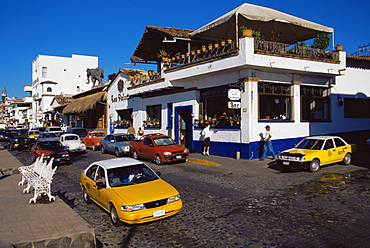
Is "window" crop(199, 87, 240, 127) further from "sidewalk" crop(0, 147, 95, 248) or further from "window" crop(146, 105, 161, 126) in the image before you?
"sidewalk" crop(0, 147, 95, 248)

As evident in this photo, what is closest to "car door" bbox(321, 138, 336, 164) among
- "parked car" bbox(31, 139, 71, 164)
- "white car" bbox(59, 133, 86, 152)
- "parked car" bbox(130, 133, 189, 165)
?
"parked car" bbox(130, 133, 189, 165)

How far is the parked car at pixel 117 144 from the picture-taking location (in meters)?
19.8

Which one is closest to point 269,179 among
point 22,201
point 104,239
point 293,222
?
point 293,222

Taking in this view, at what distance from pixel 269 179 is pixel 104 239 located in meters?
7.52

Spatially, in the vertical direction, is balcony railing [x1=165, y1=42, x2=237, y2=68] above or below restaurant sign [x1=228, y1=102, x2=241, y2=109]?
above

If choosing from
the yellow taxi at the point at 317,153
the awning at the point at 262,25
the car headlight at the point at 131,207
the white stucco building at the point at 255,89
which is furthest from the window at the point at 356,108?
the car headlight at the point at 131,207

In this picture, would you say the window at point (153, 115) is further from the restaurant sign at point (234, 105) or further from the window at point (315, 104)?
the window at point (315, 104)

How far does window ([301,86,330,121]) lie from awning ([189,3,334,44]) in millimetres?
3567

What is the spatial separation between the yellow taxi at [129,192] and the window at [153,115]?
1688 cm

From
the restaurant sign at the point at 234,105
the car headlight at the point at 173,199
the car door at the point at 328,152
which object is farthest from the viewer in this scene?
the restaurant sign at the point at 234,105

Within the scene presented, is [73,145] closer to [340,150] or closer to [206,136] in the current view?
[206,136]

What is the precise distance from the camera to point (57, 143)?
18125mm

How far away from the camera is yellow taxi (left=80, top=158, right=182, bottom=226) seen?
6.63m

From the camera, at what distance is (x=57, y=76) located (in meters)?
73.4
